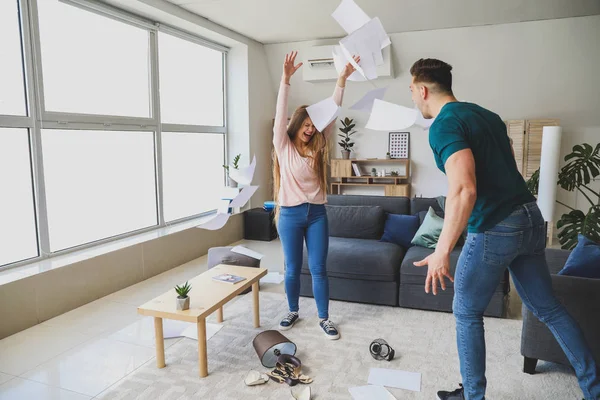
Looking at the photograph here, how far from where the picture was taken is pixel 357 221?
143 inches

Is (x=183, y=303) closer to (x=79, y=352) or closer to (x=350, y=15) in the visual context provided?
(x=79, y=352)

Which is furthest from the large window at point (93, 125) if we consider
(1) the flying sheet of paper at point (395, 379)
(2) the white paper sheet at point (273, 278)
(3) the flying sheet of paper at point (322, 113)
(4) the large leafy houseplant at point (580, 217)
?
(4) the large leafy houseplant at point (580, 217)

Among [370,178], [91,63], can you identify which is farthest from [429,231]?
[91,63]

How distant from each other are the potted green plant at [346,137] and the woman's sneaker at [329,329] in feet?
12.0

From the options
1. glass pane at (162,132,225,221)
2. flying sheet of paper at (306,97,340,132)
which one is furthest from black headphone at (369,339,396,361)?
glass pane at (162,132,225,221)

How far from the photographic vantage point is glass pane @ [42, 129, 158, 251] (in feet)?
11.6

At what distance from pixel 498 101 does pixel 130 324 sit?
15.4 ft

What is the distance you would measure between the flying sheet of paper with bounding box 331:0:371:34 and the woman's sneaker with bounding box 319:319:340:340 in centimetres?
166

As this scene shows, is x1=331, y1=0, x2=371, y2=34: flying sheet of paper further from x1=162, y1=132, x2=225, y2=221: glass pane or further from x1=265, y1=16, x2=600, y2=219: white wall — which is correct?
x1=265, y1=16, x2=600, y2=219: white wall

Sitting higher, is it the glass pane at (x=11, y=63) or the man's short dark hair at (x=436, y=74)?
the glass pane at (x=11, y=63)

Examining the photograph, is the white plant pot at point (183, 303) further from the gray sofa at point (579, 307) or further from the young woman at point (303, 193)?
the gray sofa at point (579, 307)

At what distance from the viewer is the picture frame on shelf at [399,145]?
591 cm

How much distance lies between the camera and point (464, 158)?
1.54m

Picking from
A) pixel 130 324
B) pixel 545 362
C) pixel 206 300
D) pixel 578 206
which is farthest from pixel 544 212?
pixel 130 324
